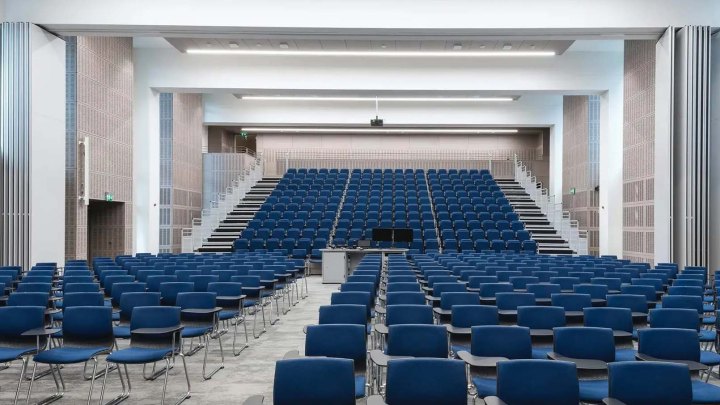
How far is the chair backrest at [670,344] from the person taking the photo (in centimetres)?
557

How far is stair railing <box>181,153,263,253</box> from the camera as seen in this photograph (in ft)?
79.9

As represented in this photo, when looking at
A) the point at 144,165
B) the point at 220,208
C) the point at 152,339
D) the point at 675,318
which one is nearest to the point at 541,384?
the point at 675,318

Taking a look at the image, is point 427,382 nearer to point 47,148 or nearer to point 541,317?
point 541,317

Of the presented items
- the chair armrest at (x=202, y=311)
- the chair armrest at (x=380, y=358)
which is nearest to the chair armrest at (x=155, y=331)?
the chair armrest at (x=202, y=311)

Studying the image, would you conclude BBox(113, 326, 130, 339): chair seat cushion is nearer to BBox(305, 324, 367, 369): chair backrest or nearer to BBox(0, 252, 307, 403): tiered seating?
BBox(0, 252, 307, 403): tiered seating

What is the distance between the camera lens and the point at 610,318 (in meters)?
6.80

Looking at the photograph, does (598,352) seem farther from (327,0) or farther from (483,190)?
(483,190)

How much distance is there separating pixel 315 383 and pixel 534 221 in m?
24.0

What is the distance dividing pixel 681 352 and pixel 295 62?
1943 centimetres

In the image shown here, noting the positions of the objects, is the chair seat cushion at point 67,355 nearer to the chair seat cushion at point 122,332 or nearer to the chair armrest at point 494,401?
the chair seat cushion at point 122,332

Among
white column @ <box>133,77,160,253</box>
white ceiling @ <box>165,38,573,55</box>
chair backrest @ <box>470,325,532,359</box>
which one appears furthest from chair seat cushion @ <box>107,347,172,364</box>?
white column @ <box>133,77,160,253</box>

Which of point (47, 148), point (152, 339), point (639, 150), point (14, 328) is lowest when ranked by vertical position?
point (152, 339)

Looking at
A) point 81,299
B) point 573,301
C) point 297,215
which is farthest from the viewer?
point 297,215

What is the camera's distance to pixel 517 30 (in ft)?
54.6
